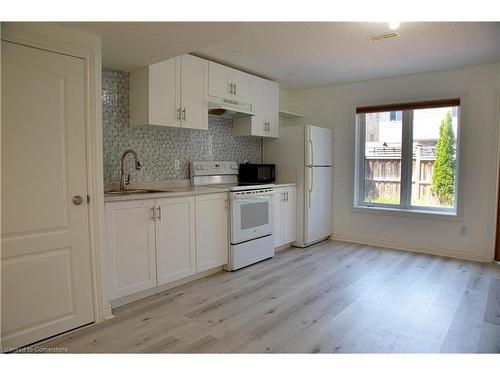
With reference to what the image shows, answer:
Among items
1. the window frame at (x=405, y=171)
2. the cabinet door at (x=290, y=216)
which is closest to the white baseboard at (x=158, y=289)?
the cabinet door at (x=290, y=216)

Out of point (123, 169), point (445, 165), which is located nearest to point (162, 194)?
point (123, 169)

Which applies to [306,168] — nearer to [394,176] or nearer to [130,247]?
[394,176]

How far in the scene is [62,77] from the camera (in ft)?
7.27

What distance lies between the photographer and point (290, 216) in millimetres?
4605

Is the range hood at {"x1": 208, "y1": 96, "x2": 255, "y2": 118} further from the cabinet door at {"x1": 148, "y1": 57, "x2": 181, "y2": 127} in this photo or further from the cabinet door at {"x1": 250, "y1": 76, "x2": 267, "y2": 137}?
the cabinet door at {"x1": 148, "y1": 57, "x2": 181, "y2": 127}

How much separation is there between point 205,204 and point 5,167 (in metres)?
1.71

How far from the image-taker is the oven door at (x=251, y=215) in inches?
143

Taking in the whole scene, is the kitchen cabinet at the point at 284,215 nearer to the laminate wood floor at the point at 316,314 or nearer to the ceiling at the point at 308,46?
the laminate wood floor at the point at 316,314

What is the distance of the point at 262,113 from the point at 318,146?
0.93 m

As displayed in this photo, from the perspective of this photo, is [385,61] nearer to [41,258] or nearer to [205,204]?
[205,204]

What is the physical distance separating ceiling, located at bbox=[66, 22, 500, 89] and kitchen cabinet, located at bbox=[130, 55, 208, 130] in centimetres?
16

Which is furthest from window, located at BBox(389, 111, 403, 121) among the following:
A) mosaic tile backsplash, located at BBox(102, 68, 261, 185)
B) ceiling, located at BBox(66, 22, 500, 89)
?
mosaic tile backsplash, located at BBox(102, 68, 261, 185)

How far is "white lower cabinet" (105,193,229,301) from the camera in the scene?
104 inches
